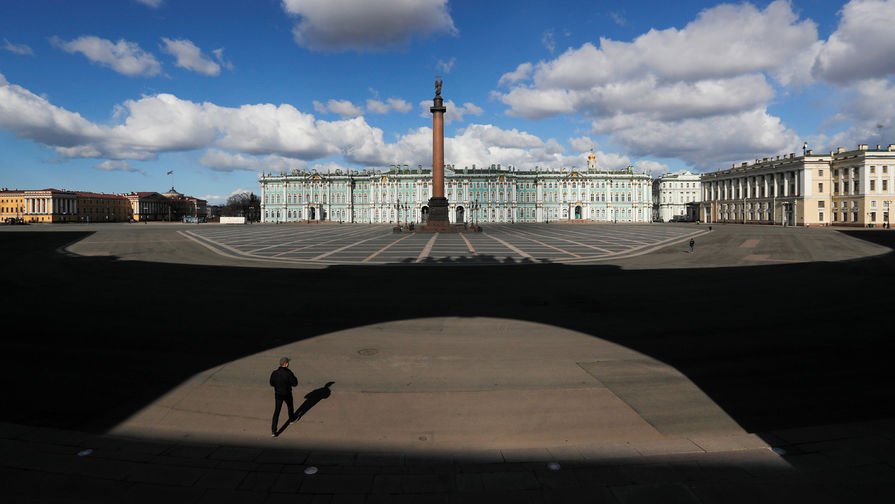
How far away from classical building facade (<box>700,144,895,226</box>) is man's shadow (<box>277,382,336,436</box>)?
10231 cm

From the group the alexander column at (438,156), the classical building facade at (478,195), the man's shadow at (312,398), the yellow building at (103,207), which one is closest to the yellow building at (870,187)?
the classical building facade at (478,195)

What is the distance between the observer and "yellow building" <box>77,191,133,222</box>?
157 m

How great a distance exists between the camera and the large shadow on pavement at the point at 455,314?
7.70 m

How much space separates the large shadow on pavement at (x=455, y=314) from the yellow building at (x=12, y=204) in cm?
17531

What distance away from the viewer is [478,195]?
13112cm

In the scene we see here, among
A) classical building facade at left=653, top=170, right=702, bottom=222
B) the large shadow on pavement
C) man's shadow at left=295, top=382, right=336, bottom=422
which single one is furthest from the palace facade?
classical building facade at left=653, top=170, right=702, bottom=222

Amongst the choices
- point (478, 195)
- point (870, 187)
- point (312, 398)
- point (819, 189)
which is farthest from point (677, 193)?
point (312, 398)

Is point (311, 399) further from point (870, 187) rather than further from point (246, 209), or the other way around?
point (246, 209)

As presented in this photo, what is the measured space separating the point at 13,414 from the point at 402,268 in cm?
1814

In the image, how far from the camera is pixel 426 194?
5123 inches

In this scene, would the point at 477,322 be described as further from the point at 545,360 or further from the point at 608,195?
the point at 608,195

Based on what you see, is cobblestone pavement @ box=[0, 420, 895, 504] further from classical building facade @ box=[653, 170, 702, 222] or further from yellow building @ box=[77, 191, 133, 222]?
yellow building @ box=[77, 191, 133, 222]

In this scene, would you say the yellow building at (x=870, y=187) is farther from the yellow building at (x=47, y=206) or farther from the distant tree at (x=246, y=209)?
the yellow building at (x=47, y=206)

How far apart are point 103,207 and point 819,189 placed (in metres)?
211
